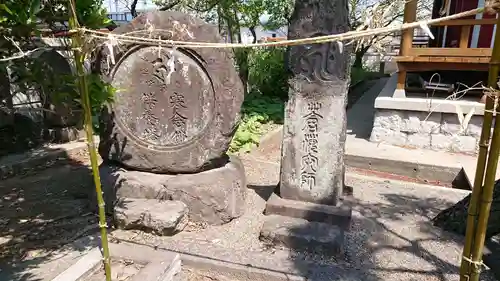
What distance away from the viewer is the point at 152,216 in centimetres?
332

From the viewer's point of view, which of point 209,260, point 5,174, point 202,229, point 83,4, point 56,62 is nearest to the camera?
point 83,4

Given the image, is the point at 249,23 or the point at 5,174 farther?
the point at 249,23

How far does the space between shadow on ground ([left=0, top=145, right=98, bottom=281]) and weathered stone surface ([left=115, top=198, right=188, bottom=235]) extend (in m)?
0.34

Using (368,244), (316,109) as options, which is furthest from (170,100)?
(368,244)

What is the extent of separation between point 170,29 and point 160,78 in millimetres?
484

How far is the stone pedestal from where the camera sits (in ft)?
11.5

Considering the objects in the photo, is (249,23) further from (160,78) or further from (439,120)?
(160,78)

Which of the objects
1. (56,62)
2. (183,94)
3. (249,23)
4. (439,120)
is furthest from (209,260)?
(249,23)

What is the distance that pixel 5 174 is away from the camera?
5102mm

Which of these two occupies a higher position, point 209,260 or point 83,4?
point 83,4

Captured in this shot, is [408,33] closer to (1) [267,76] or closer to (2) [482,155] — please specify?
(1) [267,76]

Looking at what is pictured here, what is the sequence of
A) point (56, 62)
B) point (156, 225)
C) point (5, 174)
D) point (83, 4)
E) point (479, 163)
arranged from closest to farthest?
1. point (479, 163)
2. point (83, 4)
3. point (156, 225)
4. point (5, 174)
5. point (56, 62)

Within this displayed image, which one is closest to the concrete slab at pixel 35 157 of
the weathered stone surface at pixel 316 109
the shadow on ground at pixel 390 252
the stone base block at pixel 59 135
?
the stone base block at pixel 59 135

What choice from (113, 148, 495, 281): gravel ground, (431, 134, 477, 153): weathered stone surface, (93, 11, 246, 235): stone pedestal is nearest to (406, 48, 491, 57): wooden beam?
(431, 134, 477, 153): weathered stone surface
